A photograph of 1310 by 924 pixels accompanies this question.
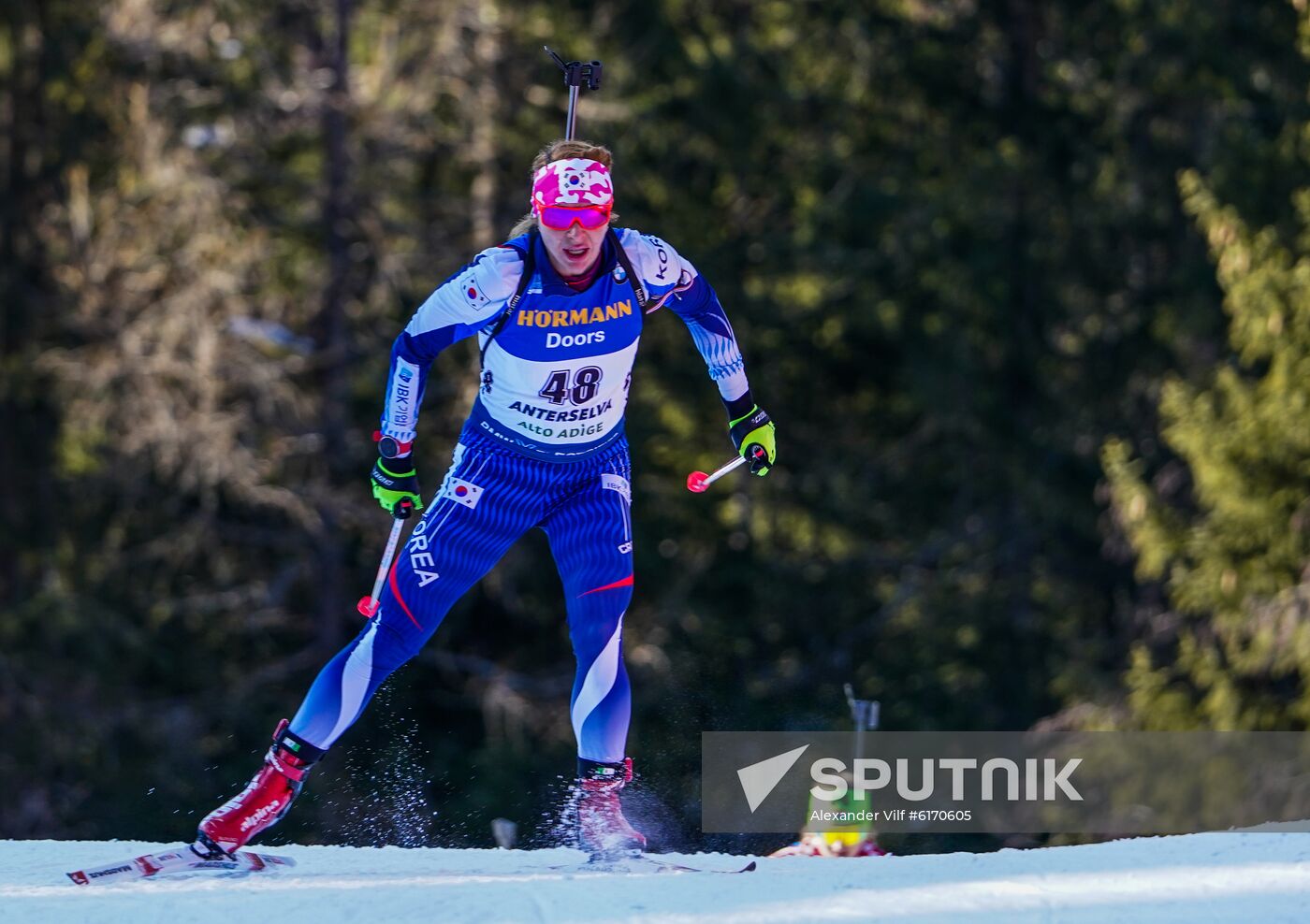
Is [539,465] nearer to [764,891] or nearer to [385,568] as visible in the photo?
[385,568]

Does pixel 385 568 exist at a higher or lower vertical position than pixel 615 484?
lower

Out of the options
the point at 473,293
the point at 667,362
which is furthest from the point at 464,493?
the point at 667,362

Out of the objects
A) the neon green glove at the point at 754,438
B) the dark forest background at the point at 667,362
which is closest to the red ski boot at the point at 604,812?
the neon green glove at the point at 754,438

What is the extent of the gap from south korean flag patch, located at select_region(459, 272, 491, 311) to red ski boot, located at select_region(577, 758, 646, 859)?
5.28 feet

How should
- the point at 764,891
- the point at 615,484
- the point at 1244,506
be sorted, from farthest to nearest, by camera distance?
the point at 1244,506
the point at 615,484
the point at 764,891

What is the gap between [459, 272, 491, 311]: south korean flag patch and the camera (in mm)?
6332

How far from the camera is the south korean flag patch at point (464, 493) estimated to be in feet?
21.6

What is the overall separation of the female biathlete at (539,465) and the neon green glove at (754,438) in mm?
505

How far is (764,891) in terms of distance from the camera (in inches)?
236

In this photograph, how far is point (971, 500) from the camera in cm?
2147

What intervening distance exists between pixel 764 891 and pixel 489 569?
57.8 inches

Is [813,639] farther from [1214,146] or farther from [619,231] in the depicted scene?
[619,231]

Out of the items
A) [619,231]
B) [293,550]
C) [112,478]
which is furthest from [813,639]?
[619,231]

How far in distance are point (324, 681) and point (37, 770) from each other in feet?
44.2
